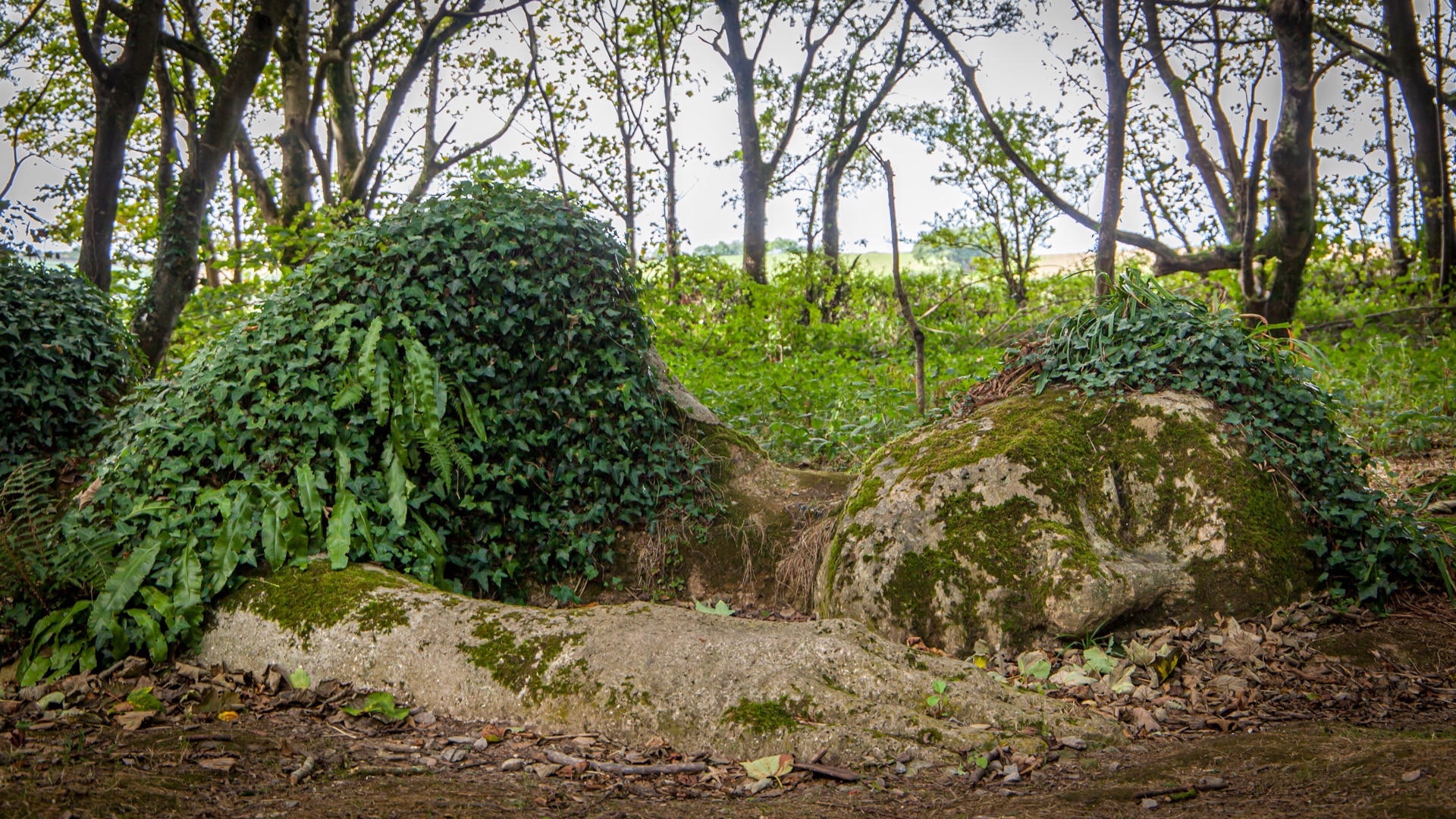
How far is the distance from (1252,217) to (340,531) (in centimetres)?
965

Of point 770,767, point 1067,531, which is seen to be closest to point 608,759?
point 770,767

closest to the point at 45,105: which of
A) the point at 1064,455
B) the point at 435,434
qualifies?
the point at 435,434

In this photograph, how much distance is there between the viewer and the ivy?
469 centimetres

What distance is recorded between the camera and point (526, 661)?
365cm

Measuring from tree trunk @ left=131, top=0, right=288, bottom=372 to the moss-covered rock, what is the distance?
7.34 meters

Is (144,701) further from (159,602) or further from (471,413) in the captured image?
(471,413)

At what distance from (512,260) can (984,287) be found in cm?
1500

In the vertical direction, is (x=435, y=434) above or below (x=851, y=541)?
above

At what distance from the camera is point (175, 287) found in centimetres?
823

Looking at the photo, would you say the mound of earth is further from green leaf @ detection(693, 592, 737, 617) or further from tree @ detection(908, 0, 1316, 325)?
tree @ detection(908, 0, 1316, 325)

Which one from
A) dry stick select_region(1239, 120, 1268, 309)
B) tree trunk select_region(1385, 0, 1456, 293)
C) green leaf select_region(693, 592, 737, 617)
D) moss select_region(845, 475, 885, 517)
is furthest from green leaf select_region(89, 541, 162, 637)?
tree trunk select_region(1385, 0, 1456, 293)

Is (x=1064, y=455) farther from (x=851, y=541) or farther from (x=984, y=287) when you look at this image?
(x=984, y=287)

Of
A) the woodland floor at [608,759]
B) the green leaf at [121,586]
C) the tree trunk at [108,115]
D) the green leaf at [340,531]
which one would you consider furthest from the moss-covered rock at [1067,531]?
A: the tree trunk at [108,115]

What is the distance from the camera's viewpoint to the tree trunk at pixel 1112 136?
8195mm
